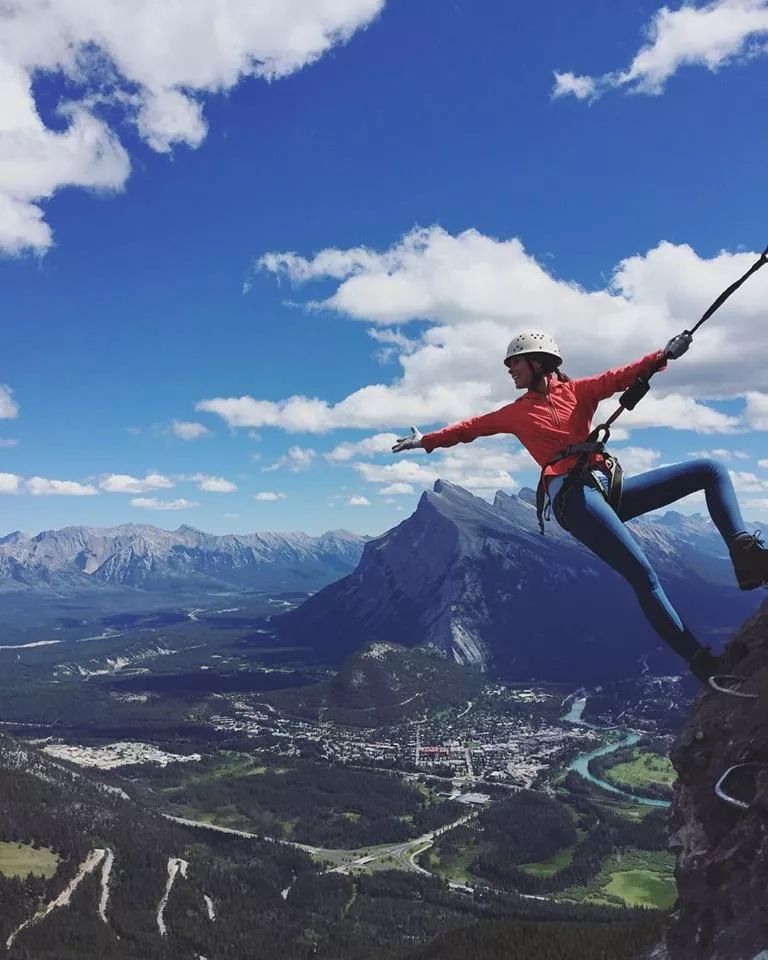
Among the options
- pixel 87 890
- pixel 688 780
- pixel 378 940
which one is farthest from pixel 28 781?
pixel 688 780

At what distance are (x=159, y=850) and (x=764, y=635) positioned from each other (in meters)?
199

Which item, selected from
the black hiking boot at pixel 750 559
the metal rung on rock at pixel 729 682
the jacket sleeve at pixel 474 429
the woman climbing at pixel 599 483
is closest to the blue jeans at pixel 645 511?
the woman climbing at pixel 599 483

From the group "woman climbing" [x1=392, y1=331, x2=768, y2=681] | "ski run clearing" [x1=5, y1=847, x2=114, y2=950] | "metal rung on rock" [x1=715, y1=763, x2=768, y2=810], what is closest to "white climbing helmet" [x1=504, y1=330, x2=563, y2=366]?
"woman climbing" [x1=392, y1=331, x2=768, y2=681]

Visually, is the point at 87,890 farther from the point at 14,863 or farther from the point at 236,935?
the point at 236,935

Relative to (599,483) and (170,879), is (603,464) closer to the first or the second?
(599,483)

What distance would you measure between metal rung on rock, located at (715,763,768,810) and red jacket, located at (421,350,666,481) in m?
5.15

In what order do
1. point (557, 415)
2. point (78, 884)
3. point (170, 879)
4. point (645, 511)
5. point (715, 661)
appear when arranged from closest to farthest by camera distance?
point (557, 415)
point (645, 511)
point (715, 661)
point (78, 884)
point (170, 879)

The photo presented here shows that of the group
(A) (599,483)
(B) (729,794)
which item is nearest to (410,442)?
(A) (599,483)

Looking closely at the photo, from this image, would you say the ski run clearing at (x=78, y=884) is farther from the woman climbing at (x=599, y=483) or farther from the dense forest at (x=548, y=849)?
the woman climbing at (x=599, y=483)

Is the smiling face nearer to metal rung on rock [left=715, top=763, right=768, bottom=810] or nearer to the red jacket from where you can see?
the red jacket

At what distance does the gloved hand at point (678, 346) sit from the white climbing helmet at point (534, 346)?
1.91 meters

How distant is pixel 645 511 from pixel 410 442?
4455mm

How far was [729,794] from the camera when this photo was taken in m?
11.0

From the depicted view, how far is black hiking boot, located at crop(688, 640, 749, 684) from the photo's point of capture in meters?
11.9
